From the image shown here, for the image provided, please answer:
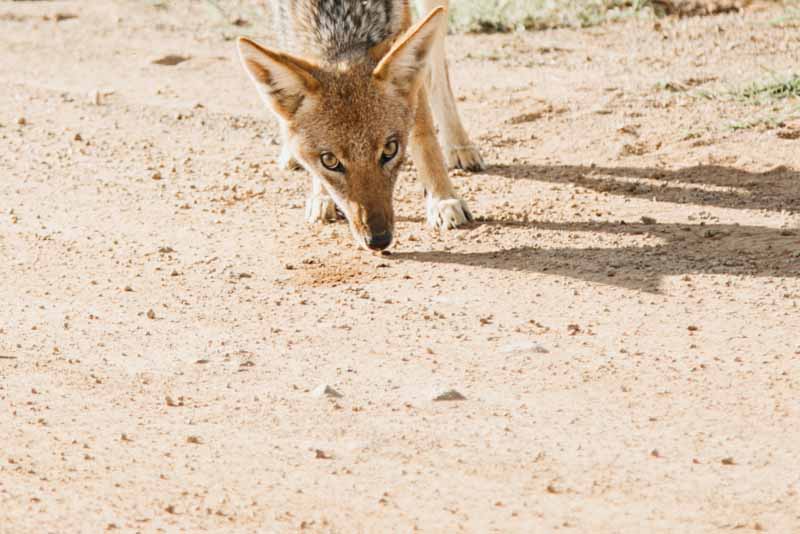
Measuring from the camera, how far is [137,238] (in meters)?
6.44

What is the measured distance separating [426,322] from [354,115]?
1255mm

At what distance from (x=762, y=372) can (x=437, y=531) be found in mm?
1654

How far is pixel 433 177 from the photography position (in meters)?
6.48

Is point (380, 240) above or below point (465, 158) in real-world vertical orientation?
above

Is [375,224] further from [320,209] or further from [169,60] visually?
[169,60]

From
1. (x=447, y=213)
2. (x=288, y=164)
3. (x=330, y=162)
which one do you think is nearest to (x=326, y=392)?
(x=330, y=162)

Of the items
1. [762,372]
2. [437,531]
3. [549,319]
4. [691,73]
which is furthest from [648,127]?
[437,531]

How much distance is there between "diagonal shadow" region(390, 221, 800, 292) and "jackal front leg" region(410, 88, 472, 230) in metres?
0.40

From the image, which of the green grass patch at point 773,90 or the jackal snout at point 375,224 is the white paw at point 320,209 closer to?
the jackal snout at point 375,224

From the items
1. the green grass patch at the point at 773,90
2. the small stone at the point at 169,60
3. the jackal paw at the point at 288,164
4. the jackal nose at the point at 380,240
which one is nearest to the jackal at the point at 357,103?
the jackal nose at the point at 380,240

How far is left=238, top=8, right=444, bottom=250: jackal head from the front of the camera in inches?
225

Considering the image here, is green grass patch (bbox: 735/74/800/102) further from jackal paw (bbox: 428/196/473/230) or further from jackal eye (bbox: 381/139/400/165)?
jackal eye (bbox: 381/139/400/165)

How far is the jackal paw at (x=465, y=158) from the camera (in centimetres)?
745

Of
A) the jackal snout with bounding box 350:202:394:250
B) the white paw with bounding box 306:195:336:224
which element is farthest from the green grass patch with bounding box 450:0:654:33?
the jackal snout with bounding box 350:202:394:250
